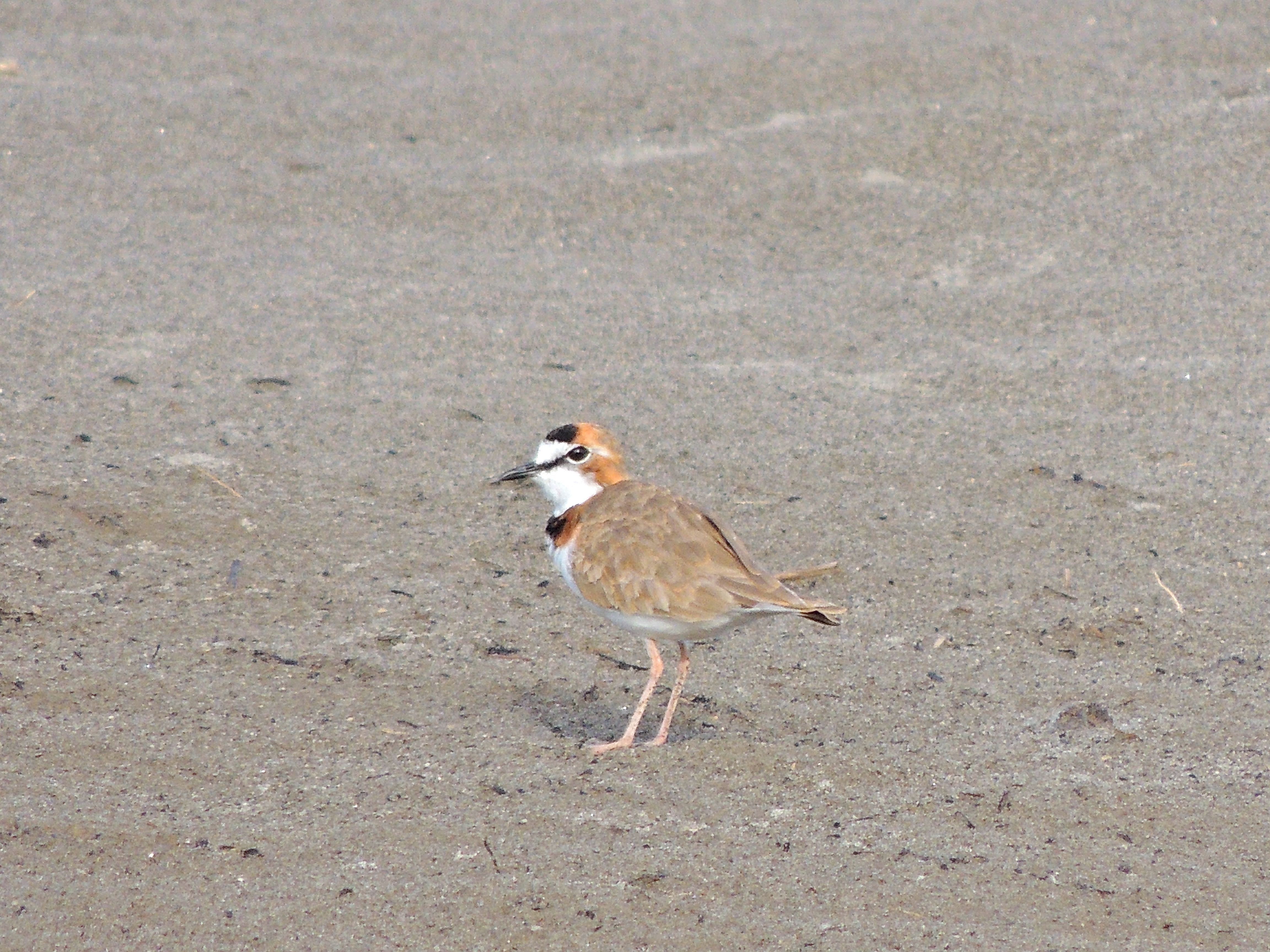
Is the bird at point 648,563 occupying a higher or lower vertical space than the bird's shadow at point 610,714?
higher

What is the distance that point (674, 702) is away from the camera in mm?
5039

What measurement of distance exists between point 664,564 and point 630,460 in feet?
6.31

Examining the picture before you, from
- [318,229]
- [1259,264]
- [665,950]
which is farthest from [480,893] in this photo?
[1259,264]

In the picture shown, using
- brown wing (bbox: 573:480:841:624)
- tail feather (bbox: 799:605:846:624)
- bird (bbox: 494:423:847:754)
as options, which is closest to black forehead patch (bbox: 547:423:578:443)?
bird (bbox: 494:423:847:754)

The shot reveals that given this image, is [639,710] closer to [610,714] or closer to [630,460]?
[610,714]

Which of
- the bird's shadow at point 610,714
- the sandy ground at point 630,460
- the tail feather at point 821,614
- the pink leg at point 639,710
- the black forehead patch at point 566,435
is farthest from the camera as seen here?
the black forehead patch at point 566,435

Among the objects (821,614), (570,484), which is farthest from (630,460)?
(821,614)

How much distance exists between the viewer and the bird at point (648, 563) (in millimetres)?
4816

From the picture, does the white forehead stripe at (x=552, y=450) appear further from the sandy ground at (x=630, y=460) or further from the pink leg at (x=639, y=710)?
the pink leg at (x=639, y=710)

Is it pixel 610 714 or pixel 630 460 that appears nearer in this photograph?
pixel 610 714

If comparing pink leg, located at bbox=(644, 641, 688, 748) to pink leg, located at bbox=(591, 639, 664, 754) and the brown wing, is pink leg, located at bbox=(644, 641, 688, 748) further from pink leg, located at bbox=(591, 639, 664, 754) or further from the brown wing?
the brown wing

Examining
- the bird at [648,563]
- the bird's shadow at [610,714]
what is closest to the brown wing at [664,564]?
the bird at [648,563]

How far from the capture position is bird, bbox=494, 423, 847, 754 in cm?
482

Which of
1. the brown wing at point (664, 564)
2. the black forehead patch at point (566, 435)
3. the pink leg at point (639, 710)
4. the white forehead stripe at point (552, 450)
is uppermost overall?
the black forehead patch at point (566, 435)
